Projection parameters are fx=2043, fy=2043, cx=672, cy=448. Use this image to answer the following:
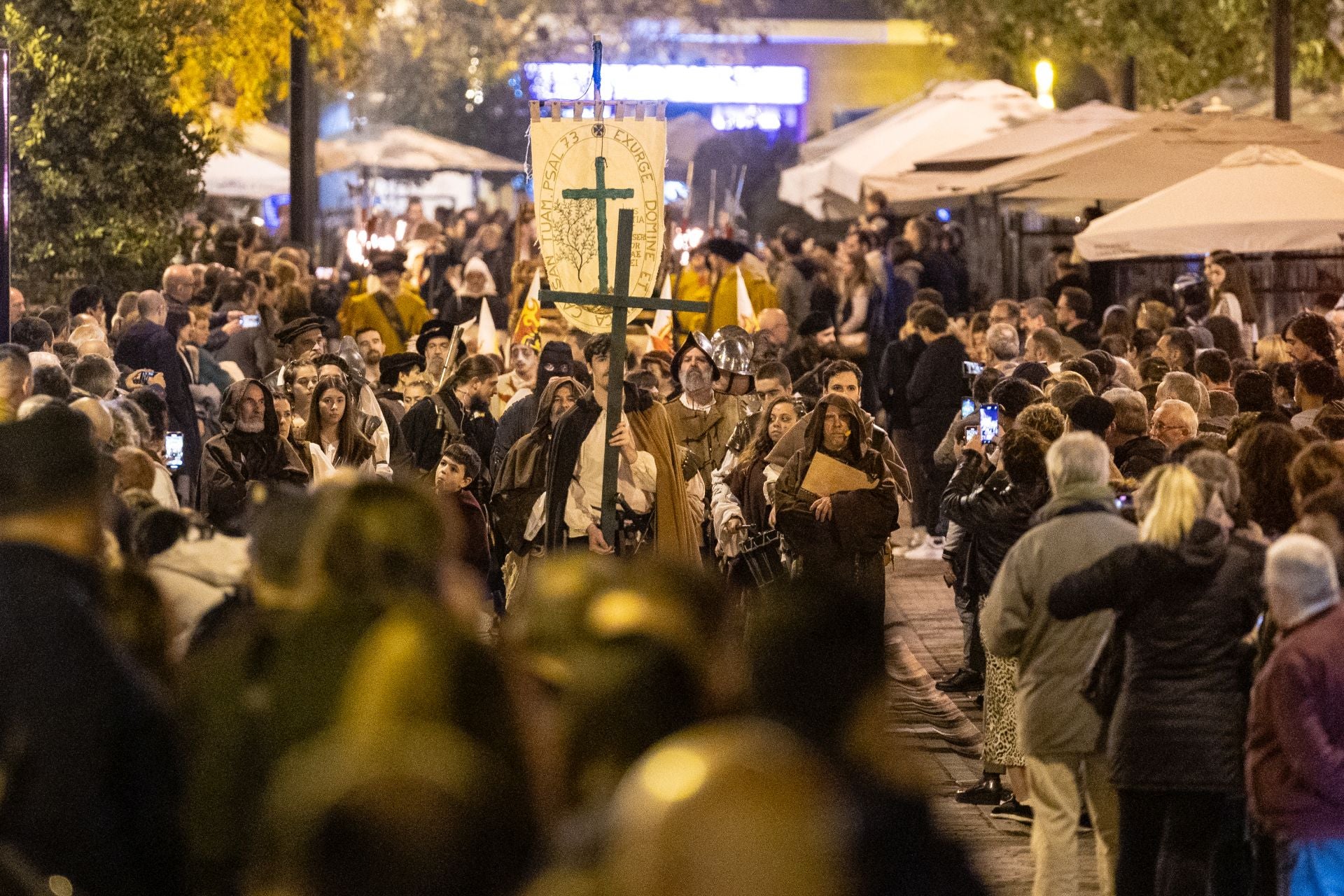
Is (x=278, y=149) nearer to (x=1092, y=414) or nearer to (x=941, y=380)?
(x=941, y=380)

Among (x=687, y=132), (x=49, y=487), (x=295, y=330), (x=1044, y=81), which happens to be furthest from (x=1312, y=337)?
(x=687, y=132)

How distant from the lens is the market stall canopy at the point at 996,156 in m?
19.9

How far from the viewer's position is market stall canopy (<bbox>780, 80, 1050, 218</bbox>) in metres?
23.5

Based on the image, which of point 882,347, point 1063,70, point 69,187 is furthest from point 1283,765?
point 1063,70

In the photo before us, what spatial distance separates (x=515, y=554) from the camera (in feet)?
33.2

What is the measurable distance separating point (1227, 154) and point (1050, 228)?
21.5ft

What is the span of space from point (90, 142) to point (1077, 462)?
11257 millimetres

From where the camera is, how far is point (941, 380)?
1577 centimetres

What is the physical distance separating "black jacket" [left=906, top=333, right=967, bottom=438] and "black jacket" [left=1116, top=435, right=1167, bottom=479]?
7.20 metres

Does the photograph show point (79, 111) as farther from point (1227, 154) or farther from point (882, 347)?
point (1227, 154)

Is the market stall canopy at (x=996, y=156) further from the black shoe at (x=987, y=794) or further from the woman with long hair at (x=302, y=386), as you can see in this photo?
the black shoe at (x=987, y=794)

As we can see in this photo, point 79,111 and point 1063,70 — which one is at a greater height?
point 1063,70

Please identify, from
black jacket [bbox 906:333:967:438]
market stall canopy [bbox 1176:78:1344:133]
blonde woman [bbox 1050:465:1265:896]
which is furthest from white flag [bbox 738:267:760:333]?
blonde woman [bbox 1050:465:1265:896]

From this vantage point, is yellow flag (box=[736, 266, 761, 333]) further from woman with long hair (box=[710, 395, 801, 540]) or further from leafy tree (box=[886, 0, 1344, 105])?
leafy tree (box=[886, 0, 1344, 105])
